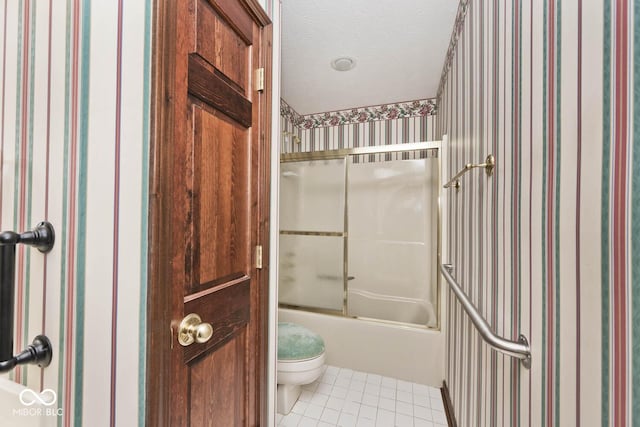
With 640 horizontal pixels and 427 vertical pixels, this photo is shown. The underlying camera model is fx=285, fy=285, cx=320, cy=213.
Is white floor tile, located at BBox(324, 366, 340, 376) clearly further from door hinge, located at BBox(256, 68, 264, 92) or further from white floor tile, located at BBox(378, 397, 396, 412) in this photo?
door hinge, located at BBox(256, 68, 264, 92)

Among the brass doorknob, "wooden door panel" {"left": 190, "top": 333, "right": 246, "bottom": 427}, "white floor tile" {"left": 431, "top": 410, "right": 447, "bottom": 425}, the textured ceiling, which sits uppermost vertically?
the textured ceiling

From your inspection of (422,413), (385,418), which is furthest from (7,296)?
(422,413)

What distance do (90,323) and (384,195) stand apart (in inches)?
97.1

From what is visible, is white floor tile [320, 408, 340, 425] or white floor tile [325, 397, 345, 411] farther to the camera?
white floor tile [325, 397, 345, 411]

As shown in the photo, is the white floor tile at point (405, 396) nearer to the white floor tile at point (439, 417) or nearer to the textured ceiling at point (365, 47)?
the white floor tile at point (439, 417)

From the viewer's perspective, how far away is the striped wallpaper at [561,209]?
0.42 metres

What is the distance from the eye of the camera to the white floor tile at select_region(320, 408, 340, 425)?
1.75 m

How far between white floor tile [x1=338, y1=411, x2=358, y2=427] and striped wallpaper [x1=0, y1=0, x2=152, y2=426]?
56.6 inches

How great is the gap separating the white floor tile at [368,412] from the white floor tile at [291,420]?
1.28ft

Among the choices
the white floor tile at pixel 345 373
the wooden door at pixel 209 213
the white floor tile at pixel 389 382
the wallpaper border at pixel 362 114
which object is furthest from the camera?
the wallpaper border at pixel 362 114

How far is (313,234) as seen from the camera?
2.85 metres

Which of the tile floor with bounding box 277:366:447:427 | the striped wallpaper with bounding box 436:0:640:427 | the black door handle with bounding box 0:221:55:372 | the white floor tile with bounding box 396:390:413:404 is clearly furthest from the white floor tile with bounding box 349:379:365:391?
the black door handle with bounding box 0:221:55:372

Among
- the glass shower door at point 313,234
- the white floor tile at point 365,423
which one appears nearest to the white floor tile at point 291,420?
the white floor tile at point 365,423

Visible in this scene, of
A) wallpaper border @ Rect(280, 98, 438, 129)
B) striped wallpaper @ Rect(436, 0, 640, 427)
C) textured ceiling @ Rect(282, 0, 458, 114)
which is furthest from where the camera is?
wallpaper border @ Rect(280, 98, 438, 129)
